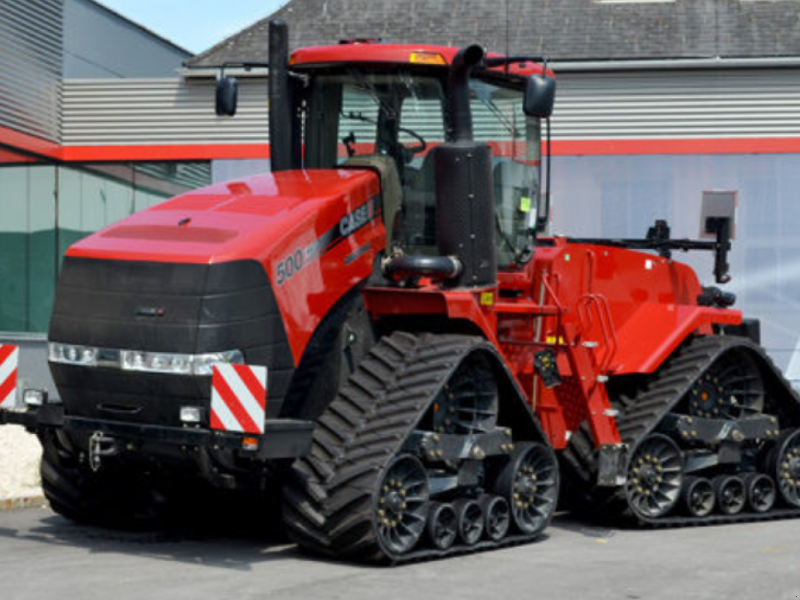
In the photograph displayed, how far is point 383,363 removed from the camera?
1009 cm

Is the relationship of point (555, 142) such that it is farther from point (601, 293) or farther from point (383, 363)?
point (383, 363)

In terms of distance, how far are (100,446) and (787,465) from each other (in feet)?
21.8

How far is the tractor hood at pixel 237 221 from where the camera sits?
9.45 m

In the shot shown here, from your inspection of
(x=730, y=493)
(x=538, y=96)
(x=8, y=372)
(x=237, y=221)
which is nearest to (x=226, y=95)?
(x=237, y=221)

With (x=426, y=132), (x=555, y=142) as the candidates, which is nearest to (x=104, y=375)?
(x=426, y=132)

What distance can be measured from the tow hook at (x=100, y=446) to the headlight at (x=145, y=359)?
45 centimetres

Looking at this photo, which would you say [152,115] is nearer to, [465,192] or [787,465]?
[787,465]

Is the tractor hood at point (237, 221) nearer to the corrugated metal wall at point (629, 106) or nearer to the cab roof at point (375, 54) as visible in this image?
the cab roof at point (375, 54)

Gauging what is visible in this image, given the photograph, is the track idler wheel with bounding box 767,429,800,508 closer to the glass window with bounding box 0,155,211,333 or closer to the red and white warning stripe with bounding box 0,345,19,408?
the red and white warning stripe with bounding box 0,345,19,408

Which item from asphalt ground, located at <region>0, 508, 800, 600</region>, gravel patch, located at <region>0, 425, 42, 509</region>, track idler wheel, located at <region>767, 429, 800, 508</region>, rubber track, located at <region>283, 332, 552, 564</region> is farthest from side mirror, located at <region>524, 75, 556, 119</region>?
gravel patch, located at <region>0, 425, 42, 509</region>

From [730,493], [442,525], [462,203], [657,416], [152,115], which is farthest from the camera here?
[152,115]

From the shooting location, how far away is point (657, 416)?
12.2 metres

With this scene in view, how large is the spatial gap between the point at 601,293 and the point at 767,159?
11.6 metres

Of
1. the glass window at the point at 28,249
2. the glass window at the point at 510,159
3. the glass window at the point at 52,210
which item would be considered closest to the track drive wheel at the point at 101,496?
the glass window at the point at 510,159
